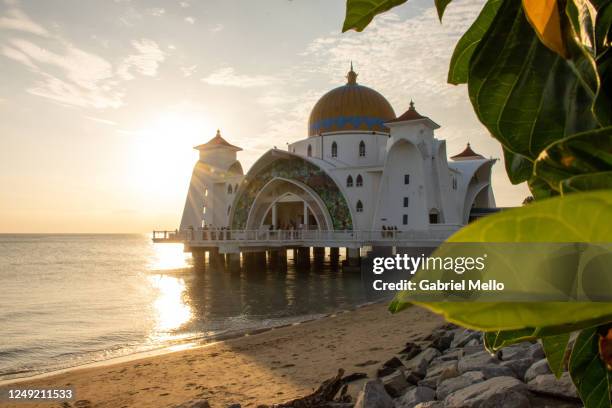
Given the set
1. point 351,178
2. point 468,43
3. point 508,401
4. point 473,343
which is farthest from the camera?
point 351,178

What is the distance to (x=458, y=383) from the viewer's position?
436cm

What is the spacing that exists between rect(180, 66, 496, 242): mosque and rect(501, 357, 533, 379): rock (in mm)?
19291

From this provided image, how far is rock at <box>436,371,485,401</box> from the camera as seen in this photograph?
4285 mm

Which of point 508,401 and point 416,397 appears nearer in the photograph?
point 508,401

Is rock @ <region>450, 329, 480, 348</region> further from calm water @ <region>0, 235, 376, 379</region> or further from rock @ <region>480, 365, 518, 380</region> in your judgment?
calm water @ <region>0, 235, 376, 379</region>

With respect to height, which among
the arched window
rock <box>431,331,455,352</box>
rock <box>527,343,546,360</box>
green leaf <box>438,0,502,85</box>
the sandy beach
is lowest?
the sandy beach

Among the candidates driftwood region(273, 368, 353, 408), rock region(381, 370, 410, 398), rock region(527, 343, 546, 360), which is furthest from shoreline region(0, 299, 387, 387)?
rock region(527, 343, 546, 360)

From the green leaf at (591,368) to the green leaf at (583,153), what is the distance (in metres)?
0.28

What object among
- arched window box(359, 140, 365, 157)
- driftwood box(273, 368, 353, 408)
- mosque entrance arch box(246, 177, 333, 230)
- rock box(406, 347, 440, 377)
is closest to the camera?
driftwood box(273, 368, 353, 408)

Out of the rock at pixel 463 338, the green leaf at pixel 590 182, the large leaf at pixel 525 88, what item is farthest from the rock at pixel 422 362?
the green leaf at pixel 590 182

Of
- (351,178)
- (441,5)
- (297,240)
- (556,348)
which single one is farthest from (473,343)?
(351,178)

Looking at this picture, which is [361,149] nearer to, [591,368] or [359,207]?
[359,207]

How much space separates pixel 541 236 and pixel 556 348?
41 centimetres

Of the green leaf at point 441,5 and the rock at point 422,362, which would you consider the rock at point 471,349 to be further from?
the green leaf at point 441,5
